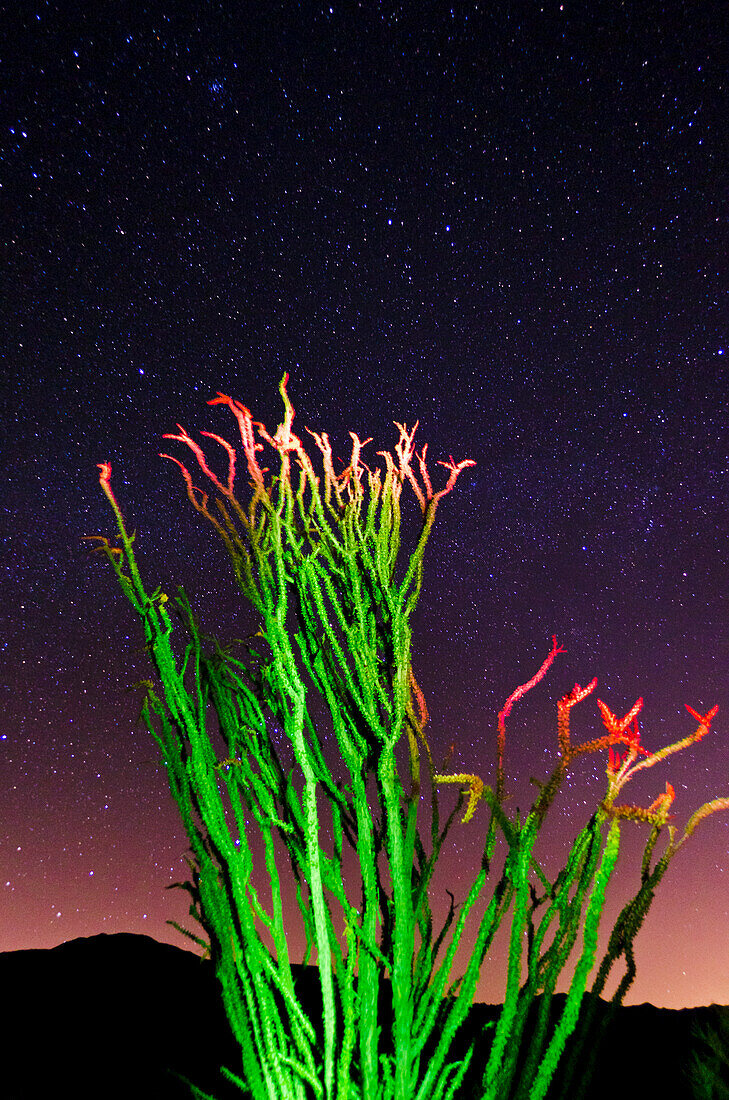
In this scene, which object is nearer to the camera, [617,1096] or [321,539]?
[321,539]

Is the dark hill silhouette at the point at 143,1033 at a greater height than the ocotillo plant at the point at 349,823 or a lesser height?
lesser

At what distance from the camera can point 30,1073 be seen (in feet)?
9.89

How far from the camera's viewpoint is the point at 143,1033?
362 centimetres

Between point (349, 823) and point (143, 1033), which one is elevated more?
point (349, 823)

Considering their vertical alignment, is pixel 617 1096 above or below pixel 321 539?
below

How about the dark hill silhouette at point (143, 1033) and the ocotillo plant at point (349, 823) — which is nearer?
the ocotillo plant at point (349, 823)

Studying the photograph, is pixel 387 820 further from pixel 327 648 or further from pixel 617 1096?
pixel 617 1096

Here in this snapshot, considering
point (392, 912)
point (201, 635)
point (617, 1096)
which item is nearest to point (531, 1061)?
point (392, 912)

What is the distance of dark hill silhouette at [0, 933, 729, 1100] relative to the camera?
2.80 m

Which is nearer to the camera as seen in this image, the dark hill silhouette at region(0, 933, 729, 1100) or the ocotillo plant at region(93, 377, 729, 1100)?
the ocotillo plant at region(93, 377, 729, 1100)

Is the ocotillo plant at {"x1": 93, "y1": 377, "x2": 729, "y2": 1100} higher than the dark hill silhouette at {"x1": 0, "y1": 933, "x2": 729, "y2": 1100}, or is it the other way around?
the ocotillo plant at {"x1": 93, "y1": 377, "x2": 729, "y2": 1100}

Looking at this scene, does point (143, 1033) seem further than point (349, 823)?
Yes

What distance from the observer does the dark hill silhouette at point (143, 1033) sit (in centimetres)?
280

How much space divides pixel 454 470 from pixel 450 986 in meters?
1.27
